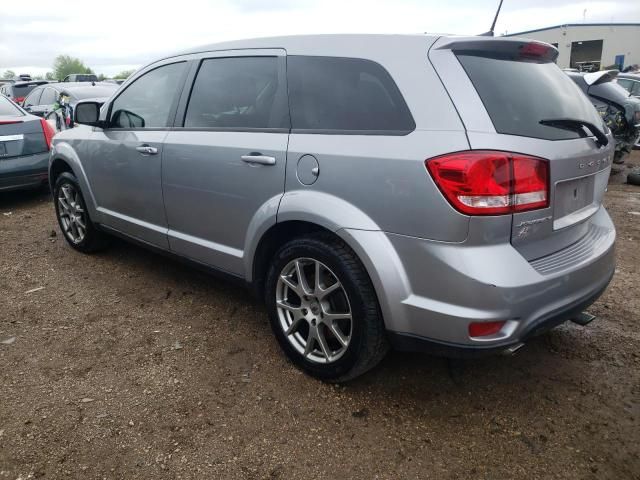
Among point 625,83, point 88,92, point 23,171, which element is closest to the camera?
point 23,171

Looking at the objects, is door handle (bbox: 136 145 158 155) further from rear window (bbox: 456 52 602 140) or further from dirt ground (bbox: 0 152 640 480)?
rear window (bbox: 456 52 602 140)

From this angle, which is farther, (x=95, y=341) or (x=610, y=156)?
(x=95, y=341)

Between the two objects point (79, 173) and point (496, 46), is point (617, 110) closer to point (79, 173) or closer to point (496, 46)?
point (496, 46)

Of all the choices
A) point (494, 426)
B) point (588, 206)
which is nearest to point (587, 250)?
point (588, 206)

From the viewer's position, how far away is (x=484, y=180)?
204 centimetres

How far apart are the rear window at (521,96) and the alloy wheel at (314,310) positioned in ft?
3.38

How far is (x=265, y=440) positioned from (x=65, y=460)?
86 cm

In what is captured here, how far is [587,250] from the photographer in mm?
2463

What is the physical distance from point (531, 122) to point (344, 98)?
851 mm

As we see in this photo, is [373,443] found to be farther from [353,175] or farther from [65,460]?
[65,460]

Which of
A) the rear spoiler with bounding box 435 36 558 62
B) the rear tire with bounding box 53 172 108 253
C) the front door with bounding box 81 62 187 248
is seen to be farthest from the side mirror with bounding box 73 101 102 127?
the rear spoiler with bounding box 435 36 558 62

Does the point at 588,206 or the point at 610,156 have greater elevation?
the point at 610,156

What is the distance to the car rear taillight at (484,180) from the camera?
2.04m

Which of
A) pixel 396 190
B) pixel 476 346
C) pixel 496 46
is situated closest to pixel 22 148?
pixel 396 190
